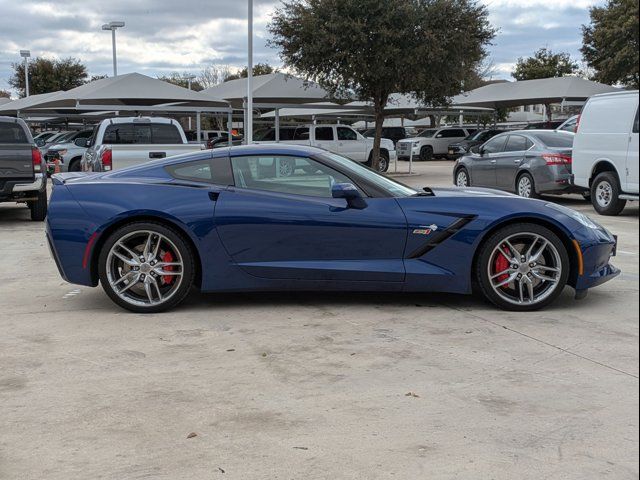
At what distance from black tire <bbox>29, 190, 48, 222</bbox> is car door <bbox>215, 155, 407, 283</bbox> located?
7.53m

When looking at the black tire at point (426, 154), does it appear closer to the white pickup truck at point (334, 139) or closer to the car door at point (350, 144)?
the white pickup truck at point (334, 139)

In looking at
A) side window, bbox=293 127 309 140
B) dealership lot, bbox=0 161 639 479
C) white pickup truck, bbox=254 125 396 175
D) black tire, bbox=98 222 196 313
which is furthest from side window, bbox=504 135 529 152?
side window, bbox=293 127 309 140

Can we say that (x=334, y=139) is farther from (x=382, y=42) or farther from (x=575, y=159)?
(x=575, y=159)

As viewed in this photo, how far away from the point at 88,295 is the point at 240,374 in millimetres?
2888

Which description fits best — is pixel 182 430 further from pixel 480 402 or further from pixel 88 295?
pixel 88 295

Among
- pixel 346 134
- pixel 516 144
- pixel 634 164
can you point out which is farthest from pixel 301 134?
pixel 634 164

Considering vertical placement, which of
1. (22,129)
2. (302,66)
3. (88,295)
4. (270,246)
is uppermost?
(302,66)

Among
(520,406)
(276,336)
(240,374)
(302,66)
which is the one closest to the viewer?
(520,406)

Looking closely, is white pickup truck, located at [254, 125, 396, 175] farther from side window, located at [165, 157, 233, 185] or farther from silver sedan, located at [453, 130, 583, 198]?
side window, located at [165, 157, 233, 185]

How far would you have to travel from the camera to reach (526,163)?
14719 millimetres

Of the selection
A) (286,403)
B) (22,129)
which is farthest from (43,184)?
(286,403)

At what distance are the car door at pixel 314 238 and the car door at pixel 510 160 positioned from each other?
976 centimetres

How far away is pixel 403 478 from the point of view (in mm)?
3195

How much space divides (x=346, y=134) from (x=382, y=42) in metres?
6.78
